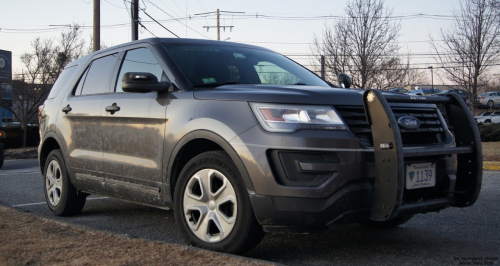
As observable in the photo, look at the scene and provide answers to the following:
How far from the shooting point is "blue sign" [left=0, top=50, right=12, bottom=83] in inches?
1412

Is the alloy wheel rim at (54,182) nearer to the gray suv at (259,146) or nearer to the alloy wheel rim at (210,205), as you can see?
the gray suv at (259,146)

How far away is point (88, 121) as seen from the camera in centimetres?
546

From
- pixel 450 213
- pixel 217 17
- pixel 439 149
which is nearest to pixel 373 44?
pixel 450 213

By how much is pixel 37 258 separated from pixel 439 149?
2.90 m

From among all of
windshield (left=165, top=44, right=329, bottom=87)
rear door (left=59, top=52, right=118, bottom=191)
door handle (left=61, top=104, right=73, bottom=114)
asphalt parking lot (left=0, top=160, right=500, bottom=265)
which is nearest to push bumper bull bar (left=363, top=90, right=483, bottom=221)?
asphalt parking lot (left=0, top=160, right=500, bottom=265)

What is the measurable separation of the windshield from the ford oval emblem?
4.30ft

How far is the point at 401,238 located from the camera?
464cm

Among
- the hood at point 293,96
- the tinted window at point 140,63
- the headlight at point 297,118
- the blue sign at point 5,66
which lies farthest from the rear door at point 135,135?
the blue sign at point 5,66

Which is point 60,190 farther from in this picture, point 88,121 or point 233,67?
point 233,67

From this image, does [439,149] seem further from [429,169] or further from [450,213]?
[450,213]

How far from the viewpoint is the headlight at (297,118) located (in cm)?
356

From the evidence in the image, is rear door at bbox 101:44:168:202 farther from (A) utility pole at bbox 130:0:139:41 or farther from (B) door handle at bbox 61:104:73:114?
(A) utility pole at bbox 130:0:139:41

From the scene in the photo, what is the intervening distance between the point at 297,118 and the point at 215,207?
895 millimetres

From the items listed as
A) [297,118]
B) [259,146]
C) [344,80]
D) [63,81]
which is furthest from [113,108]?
[344,80]
